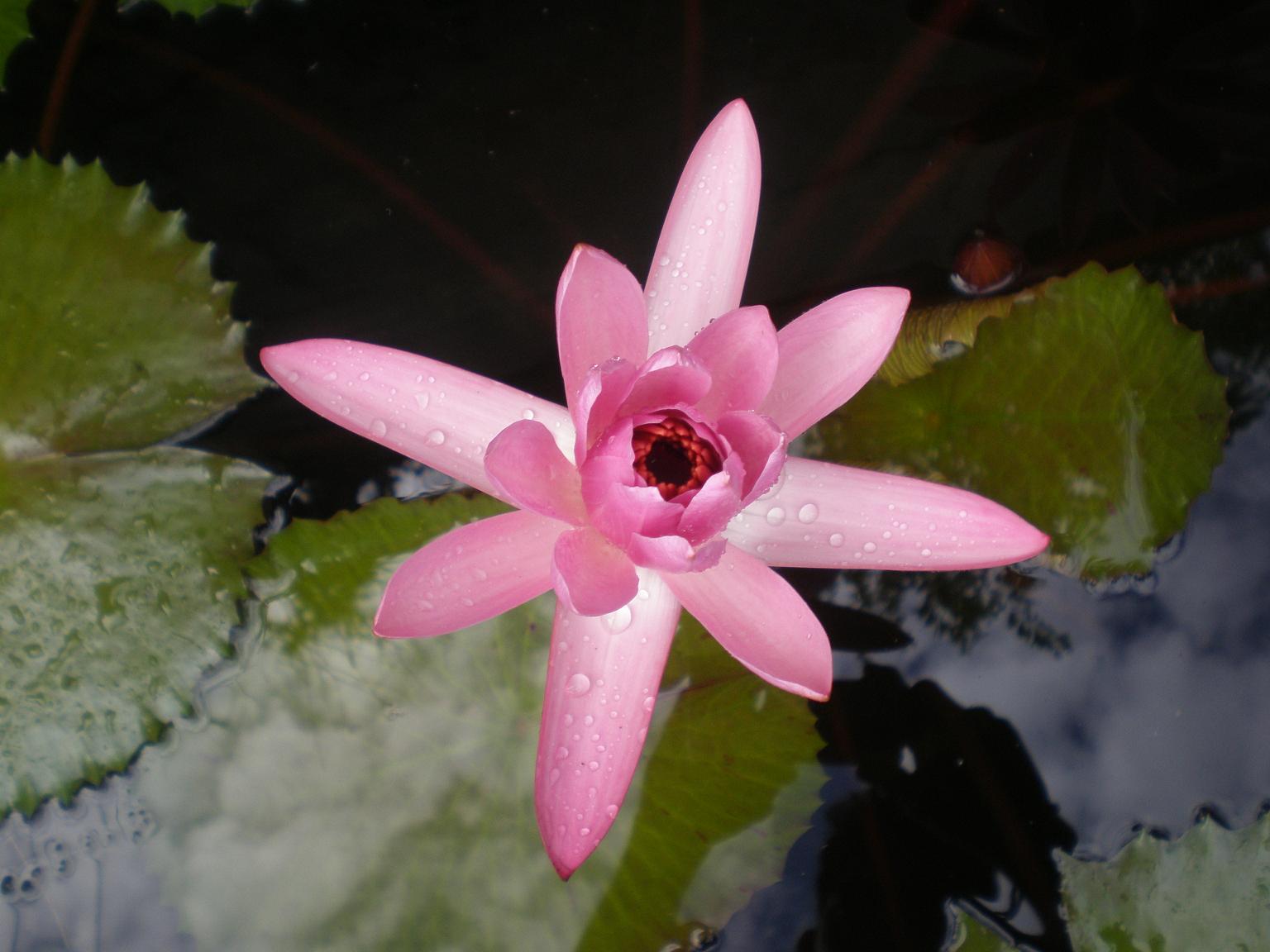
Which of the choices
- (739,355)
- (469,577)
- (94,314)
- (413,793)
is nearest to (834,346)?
(739,355)

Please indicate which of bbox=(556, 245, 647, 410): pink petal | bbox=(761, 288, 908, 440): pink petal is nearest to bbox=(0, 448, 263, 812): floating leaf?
bbox=(556, 245, 647, 410): pink petal

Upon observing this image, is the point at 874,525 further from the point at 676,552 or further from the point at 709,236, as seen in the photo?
the point at 709,236

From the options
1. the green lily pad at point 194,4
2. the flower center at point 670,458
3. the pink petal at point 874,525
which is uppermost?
the green lily pad at point 194,4

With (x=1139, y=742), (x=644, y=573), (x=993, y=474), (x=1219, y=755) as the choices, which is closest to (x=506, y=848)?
(x=644, y=573)

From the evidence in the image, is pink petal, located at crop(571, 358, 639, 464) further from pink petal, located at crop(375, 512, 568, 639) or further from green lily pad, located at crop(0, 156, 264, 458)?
green lily pad, located at crop(0, 156, 264, 458)

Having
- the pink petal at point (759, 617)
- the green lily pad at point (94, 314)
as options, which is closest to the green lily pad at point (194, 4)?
the green lily pad at point (94, 314)

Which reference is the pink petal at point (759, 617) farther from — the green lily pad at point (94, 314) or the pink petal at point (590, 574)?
the green lily pad at point (94, 314)
